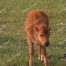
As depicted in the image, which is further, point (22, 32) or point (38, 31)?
point (22, 32)

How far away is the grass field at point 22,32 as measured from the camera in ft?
19.2

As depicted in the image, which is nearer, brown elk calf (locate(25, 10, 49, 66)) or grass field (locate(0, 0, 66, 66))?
brown elk calf (locate(25, 10, 49, 66))

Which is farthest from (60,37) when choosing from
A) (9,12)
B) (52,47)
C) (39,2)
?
(39,2)

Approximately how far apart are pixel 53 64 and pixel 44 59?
0.32 meters

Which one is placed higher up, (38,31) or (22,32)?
(38,31)

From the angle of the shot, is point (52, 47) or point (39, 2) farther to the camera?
point (39, 2)

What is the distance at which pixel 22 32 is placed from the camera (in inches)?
296

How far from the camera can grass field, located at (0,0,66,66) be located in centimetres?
586

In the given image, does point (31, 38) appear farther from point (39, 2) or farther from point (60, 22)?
point (39, 2)

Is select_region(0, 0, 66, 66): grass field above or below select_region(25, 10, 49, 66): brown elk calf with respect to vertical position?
below

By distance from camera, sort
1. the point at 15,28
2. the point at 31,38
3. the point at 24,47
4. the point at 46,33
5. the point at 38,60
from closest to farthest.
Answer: the point at 46,33 → the point at 31,38 → the point at 38,60 → the point at 24,47 → the point at 15,28

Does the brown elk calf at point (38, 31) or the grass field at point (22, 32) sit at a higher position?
the brown elk calf at point (38, 31)

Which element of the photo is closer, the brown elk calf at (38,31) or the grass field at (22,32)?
the brown elk calf at (38,31)

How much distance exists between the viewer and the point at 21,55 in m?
5.97
